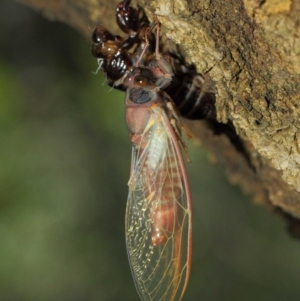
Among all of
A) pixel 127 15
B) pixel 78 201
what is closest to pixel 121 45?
pixel 127 15

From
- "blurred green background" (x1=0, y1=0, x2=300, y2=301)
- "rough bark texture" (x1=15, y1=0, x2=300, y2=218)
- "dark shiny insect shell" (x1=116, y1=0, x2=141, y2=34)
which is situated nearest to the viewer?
"rough bark texture" (x1=15, y1=0, x2=300, y2=218)

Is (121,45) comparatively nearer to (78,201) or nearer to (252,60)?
(252,60)

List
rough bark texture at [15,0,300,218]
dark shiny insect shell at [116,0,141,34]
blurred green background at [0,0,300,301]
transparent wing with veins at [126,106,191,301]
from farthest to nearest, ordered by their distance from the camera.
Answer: blurred green background at [0,0,300,301], dark shiny insect shell at [116,0,141,34], transparent wing with veins at [126,106,191,301], rough bark texture at [15,0,300,218]

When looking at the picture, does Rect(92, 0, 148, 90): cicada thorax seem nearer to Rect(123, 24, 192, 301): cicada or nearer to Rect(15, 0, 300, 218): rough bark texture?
Rect(123, 24, 192, 301): cicada

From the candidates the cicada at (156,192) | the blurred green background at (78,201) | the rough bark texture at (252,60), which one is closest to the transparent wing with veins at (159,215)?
the cicada at (156,192)

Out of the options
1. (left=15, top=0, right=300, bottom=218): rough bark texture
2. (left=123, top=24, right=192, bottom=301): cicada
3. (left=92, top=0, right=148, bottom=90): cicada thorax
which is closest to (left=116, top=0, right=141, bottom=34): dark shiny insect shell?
(left=92, top=0, right=148, bottom=90): cicada thorax

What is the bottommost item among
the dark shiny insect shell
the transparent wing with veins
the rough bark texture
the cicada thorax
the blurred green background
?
the blurred green background

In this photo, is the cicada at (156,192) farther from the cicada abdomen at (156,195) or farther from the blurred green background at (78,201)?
the blurred green background at (78,201)

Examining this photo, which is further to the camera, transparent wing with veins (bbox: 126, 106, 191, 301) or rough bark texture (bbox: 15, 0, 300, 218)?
transparent wing with veins (bbox: 126, 106, 191, 301)
